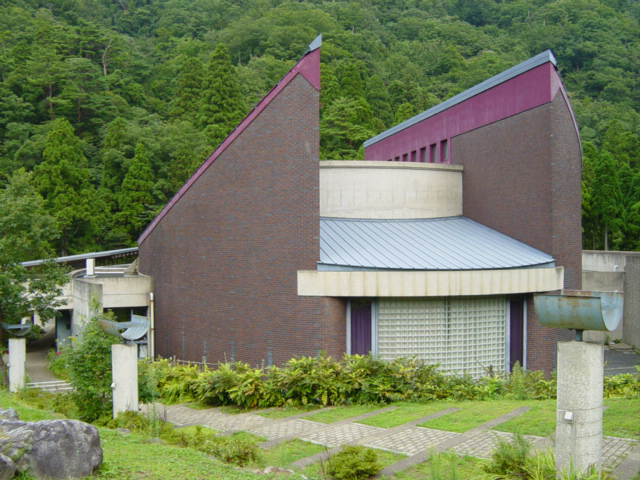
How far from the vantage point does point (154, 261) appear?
2503cm

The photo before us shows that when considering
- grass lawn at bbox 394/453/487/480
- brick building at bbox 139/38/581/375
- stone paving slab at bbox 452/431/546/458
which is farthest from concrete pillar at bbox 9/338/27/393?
grass lawn at bbox 394/453/487/480

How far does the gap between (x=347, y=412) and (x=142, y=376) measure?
4.73 metres

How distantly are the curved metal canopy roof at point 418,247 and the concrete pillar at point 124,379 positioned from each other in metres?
7.00

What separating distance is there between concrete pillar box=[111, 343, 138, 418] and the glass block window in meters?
8.05

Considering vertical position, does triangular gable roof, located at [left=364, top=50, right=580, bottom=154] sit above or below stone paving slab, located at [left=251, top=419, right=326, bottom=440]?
above

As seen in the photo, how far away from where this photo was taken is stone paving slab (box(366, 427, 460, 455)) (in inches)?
400

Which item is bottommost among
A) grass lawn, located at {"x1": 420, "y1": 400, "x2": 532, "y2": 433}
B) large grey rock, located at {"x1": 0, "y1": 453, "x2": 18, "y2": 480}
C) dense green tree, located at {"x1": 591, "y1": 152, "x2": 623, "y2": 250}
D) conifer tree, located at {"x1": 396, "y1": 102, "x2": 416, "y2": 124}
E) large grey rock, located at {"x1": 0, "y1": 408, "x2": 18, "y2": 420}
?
grass lawn, located at {"x1": 420, "y1": 400, "x2": 532, "y2": 433}

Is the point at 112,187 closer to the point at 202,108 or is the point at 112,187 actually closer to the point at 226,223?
the point at 202,108

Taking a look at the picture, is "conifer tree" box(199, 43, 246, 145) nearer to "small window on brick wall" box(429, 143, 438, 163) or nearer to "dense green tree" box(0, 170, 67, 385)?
"small window on brick wall" box(429, 143, 438, 163)

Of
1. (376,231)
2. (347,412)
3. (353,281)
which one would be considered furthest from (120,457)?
(376,231)

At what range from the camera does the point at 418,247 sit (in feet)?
66.5

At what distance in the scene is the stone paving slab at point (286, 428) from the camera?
12023 millimetres

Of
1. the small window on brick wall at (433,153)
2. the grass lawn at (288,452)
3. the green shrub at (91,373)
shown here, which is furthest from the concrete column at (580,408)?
the small window on brick wall at (433,153)

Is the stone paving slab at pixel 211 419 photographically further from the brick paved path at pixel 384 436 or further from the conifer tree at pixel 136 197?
the conifer tree at pixel 136 197
